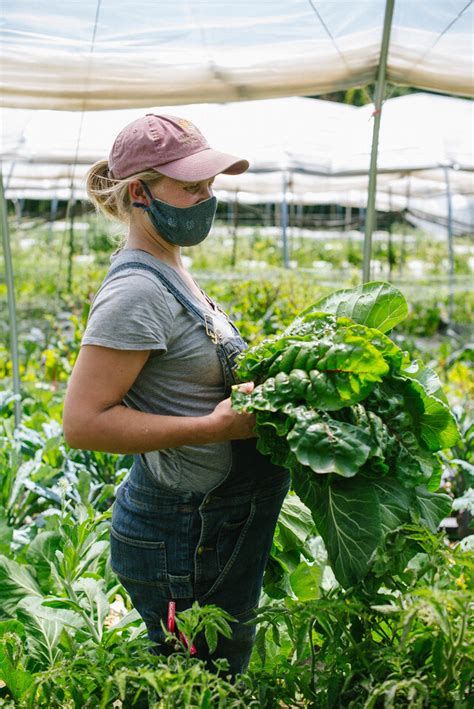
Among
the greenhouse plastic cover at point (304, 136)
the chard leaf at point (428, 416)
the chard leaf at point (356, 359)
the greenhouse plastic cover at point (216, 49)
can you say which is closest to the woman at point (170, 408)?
the chard leaf at point (356, 359)

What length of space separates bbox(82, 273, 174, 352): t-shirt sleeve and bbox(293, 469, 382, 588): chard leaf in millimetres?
422

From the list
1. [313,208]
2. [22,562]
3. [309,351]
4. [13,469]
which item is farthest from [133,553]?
[313,208]

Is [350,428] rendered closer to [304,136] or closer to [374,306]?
[374,306]

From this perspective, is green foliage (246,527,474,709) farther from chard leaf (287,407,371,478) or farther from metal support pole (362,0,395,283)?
metal support pole (362,0,395,283)

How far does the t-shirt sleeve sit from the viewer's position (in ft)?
5.54

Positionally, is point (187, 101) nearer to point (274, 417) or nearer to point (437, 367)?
point (274, 417)

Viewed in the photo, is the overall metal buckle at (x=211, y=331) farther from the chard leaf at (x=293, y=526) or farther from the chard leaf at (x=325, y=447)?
the chard leaf at (x=293, y=526)

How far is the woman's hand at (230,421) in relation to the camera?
5.68ft

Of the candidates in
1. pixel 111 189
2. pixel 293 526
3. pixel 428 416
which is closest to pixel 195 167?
pixel 111 189

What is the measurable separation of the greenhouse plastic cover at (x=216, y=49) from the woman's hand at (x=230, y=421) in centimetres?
211

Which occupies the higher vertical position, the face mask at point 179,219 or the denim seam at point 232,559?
the face mask at point 179,219

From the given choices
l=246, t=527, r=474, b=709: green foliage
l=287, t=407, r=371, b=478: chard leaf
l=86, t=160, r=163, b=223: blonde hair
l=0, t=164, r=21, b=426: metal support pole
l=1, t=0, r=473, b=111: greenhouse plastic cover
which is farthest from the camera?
l=0, t=164, r=21, b=426: metal support pole

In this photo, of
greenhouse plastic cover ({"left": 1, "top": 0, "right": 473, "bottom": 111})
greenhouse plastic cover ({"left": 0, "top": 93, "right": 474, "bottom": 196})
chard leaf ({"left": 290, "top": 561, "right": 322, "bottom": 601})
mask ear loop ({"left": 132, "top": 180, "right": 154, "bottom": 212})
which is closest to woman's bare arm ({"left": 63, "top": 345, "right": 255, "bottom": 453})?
mask ear loop ({"left": 132, "top": 180, "right": 154, "bottom": 212})

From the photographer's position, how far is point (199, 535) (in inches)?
73.9
